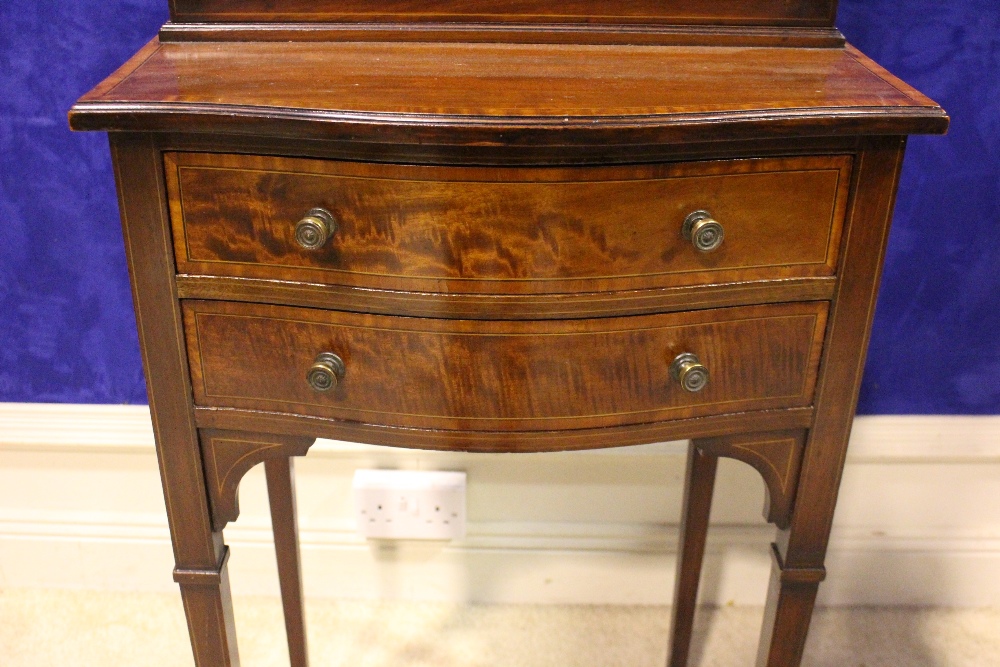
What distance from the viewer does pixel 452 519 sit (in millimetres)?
1500

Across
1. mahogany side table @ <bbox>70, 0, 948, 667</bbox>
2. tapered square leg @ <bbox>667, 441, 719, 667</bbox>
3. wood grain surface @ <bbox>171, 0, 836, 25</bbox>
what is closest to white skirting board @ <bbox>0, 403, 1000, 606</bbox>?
Answer: tapered square leg @ <bbox>667, 441, 719, 667</bbox>

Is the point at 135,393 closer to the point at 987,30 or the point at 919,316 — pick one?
the point at 919,316

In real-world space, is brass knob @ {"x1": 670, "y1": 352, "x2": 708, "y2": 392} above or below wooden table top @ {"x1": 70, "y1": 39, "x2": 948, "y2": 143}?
below

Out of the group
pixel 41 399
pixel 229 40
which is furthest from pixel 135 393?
pixel 229 40

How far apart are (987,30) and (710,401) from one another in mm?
682

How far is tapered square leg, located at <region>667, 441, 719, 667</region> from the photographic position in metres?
1.27

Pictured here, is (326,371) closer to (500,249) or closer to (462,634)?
(500,249)

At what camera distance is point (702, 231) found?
812 mm

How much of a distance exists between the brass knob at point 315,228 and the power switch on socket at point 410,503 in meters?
0.72

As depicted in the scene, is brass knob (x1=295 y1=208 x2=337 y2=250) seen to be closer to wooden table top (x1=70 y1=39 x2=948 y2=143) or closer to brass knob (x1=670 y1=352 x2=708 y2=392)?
wooden table top (x1=70 y1=39 x2=948 y2=143)

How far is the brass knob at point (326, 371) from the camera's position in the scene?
0.86m

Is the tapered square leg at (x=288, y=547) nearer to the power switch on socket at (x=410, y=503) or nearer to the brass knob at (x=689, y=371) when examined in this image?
the power switch on socket at (x=410, y=503)

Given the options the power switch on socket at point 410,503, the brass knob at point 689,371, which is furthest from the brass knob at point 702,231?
the power switch on socket at point 410,503

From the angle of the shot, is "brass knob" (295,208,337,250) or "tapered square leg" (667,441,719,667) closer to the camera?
"brass knob" (295,208,337,250)
